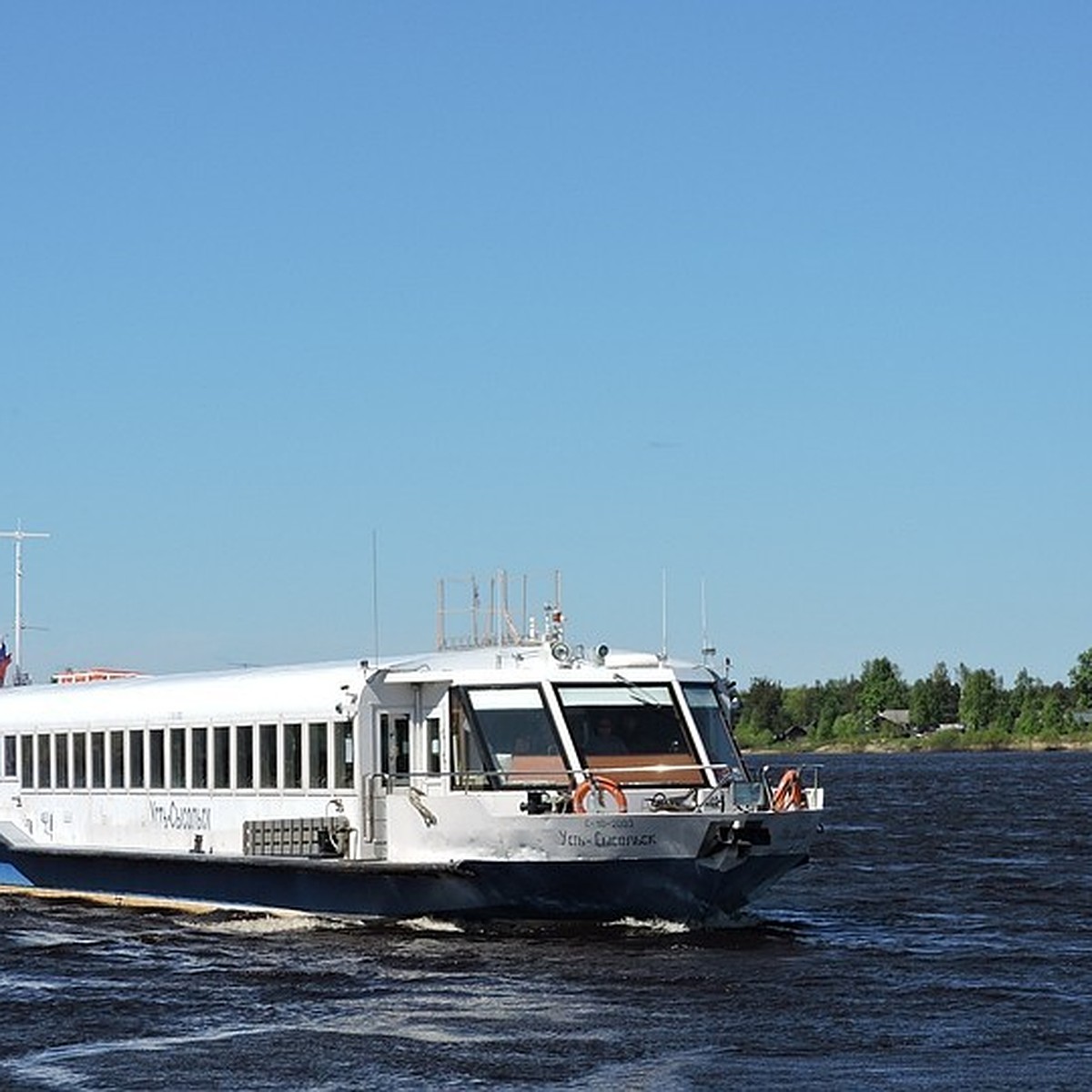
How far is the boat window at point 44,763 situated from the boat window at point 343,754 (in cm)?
954

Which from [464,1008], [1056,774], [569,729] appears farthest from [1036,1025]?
[1056,774]

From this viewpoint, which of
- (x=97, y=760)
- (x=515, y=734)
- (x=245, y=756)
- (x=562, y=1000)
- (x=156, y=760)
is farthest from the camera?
(x=97, y=760)

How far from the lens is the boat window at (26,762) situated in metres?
40.5

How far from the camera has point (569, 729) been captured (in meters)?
29.8

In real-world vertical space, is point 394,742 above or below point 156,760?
above

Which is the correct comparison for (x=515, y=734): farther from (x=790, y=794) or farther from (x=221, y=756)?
(x=221, y=756)

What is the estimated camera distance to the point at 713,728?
101ft

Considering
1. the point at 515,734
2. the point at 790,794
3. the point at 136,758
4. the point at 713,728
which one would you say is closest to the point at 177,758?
the point at 136,758

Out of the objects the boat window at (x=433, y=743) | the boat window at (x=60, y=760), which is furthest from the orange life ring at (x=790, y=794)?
the boat window at (x=60, y=760)

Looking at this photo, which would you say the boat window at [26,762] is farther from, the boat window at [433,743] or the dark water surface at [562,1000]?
the boat window at [433,743]

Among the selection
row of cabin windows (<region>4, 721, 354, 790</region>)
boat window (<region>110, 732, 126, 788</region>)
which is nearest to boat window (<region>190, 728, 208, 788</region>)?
row of cabin windows (<region>4, 721, 354, 790</region>)

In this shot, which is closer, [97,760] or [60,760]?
[97,760]

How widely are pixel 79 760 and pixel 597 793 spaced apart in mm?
12900

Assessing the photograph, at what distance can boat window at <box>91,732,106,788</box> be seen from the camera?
125 feet
